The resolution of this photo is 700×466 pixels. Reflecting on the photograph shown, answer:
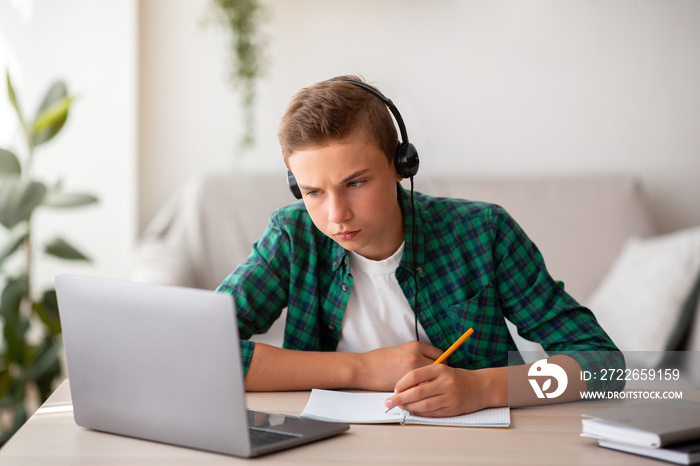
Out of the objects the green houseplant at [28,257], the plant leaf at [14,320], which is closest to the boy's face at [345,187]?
the green houseplant at [28,257]

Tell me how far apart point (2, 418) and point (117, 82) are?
1.26m

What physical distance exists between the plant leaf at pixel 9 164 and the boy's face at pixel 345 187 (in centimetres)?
133

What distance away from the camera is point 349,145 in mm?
1053

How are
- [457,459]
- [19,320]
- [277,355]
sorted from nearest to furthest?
[457,459]
[277,355]
[19,320]

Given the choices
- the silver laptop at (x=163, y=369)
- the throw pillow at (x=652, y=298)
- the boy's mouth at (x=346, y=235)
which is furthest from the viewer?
the throw pillow at (x=652, y=298)

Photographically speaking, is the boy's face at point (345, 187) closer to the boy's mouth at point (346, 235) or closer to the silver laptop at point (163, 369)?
the boy's mouth at point (346, 235)

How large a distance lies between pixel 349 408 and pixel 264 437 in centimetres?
17

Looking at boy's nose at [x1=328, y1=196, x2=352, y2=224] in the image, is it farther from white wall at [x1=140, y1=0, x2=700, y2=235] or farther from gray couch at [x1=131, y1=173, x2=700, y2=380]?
white wall at [x1=140, y1=0, x2=700, y2=235]

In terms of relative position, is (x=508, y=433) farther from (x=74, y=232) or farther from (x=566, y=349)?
(x=74, y=232)

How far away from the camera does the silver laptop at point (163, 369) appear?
70 centimetres

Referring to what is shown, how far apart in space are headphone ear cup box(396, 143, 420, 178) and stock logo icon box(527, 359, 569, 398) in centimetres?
36

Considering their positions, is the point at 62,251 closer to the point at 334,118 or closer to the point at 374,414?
the point at 334,118

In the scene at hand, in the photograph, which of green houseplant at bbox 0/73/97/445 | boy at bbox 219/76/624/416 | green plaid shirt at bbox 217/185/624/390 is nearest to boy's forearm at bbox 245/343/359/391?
boy at bbox 219/76/624/416

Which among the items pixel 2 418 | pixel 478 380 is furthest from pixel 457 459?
pixel 2 418
